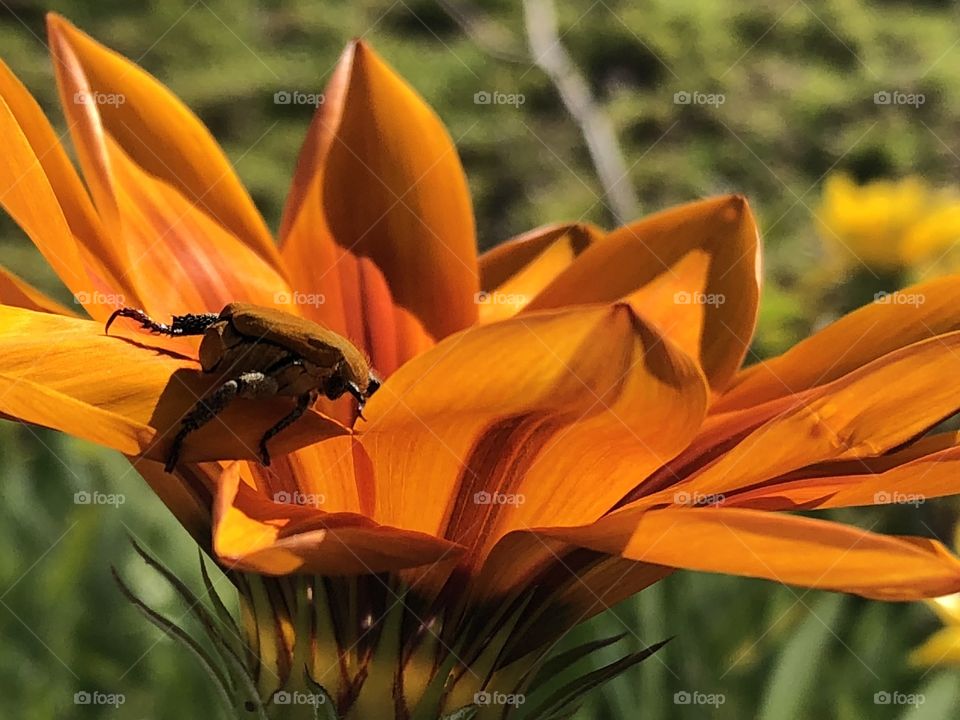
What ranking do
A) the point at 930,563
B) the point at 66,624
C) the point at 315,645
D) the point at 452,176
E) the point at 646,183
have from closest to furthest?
the point at 930,563 → the point at 315,645 → the point at 452,176 → the point at 66,624 → the point at 646,183

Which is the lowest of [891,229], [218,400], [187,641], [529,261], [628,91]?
[187,641]


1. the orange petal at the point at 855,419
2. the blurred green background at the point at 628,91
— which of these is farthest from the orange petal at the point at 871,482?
the blurred green background at the point at 628,91

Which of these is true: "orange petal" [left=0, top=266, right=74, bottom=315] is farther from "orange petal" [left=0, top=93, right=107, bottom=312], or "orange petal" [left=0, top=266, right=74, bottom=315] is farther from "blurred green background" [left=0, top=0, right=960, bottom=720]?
"blurred green background" [left=0, top=0, right=960, bottom=720]

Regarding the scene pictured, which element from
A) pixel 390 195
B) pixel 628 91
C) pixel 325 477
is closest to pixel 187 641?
pixel 325 477

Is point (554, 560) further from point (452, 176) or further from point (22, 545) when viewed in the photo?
point (22, 545)

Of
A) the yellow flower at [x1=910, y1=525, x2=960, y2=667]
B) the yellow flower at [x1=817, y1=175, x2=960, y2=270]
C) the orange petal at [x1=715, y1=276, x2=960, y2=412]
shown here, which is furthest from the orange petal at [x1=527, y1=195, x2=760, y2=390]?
the yellow flower at [x1=817, y1=175, x2=960, y2=270]

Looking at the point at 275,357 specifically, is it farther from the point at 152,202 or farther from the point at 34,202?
the point at 152,202

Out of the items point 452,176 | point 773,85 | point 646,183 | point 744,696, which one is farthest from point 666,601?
point 773,85
